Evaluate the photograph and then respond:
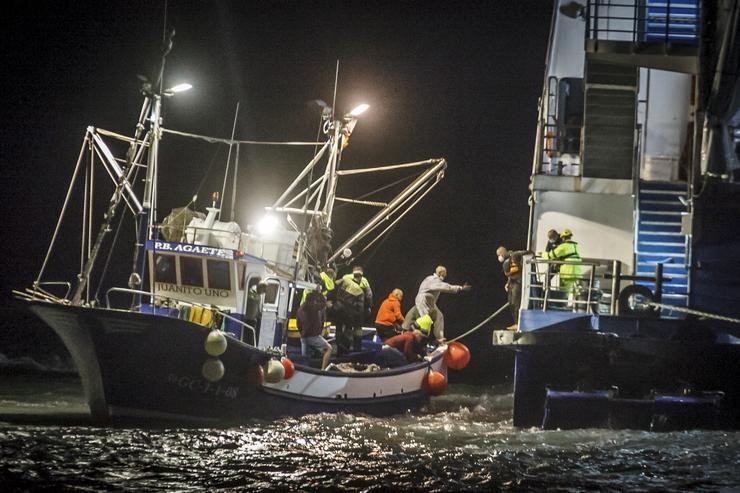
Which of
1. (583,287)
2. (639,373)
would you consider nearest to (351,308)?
(583,287)

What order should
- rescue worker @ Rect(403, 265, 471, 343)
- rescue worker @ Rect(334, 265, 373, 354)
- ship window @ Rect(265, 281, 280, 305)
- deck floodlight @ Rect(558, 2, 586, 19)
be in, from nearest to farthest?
ship window @ Rect(265, 281, 280, 305) < rescue worker @ Rect(334, 265, 373, 354) < rescue worker @ Rect(403, 265, 471, 343) < deck floodlight @ Rect(558, 2, 586, 19)

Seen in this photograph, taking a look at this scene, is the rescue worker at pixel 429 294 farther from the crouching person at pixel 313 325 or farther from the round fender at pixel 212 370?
the round fender at pixel 212 370

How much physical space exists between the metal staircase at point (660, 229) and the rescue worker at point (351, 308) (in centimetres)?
550

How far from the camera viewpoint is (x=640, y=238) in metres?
15.9

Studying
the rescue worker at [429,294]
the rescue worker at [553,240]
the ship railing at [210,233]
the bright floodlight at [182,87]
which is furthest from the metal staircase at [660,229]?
the bright floodlight at [182,87]

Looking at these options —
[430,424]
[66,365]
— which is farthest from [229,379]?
[66,365]

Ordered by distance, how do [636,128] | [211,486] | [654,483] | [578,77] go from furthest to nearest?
[578,77], [636,128], [654,483], [211,486]

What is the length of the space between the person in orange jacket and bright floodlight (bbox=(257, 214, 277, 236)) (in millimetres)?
3290

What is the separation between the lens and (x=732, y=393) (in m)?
13.4

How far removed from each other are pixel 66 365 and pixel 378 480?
967 inches

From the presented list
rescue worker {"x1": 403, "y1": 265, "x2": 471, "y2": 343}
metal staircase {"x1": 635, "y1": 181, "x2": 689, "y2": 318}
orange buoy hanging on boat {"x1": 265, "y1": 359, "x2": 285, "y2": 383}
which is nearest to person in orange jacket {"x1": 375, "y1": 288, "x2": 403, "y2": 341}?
rescue worker {"x1": 403, "y1": 265, "x2": 471, "y2": 343}

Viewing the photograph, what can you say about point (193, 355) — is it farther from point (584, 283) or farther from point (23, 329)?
point (23, 329)

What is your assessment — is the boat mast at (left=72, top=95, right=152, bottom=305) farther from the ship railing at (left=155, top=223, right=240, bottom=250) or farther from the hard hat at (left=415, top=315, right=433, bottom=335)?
the hard hat at (left=415, top=315, right=433, bottom=335)

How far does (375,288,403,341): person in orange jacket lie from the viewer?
19.6m
